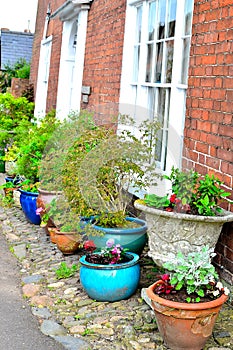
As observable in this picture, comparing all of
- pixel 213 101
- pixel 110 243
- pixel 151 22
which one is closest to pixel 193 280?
pixel 110 243

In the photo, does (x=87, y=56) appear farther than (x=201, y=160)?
Yes

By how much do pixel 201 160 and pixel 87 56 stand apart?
4609 mm

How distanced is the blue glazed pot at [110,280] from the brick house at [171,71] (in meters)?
0.75

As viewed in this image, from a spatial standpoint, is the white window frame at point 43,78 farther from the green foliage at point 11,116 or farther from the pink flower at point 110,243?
the pink flower at point 110,243

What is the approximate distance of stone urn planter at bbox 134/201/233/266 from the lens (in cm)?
440

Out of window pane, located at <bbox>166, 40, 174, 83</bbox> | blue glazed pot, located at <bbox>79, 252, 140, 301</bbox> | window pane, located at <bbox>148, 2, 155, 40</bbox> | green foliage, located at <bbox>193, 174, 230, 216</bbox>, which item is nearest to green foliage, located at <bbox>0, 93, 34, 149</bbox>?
window pane, located at <bbox>148, 2, 155, 40</bbox>

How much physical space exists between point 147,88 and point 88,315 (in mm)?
3070

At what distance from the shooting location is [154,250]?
4734 millimetres

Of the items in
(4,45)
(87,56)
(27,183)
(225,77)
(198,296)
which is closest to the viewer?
(198,296)

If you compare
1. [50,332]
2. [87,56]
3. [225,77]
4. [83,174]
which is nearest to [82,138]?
[83,174]

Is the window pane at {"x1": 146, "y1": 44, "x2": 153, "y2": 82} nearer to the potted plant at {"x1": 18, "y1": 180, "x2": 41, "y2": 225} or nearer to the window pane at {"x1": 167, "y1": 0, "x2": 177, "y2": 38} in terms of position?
the window pane at {"x1": 167, "y1": 0, "x2": 177, "y2": 38}

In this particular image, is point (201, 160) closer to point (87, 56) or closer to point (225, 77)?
point (225, 77)

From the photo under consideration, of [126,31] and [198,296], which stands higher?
[126,31]

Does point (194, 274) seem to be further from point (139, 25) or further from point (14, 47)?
point (14, 47)
